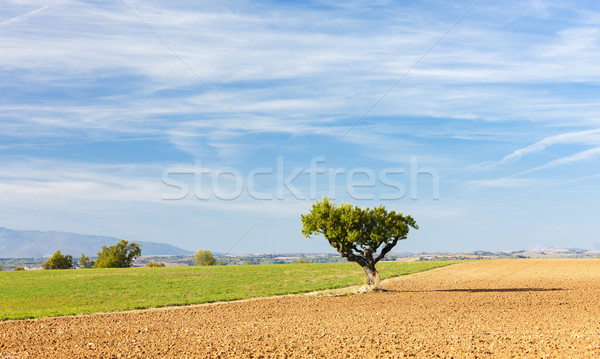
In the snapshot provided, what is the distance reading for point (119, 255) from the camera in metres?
118

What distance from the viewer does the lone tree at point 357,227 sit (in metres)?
38.1

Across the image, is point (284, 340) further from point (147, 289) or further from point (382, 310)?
point (147, 289)

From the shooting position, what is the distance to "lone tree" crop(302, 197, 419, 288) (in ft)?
125

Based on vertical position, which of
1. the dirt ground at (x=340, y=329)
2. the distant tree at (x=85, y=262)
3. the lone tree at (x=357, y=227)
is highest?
the lone tree at (x=357, y=227)

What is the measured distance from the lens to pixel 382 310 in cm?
2741

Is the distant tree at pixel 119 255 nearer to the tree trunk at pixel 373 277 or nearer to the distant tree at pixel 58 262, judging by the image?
the distant tree at pixel 58 262

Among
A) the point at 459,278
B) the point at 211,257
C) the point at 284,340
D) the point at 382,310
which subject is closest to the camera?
the point at 284,340

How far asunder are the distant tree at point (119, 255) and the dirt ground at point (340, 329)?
91545 millimetres

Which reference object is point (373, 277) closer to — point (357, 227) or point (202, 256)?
point (357, 227)

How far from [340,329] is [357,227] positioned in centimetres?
1838

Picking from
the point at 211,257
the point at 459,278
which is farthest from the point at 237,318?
the point at 211,257

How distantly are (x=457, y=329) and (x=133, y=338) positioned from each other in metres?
13.7

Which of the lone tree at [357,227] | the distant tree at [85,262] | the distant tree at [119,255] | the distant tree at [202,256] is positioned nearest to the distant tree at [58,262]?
the distant tree at [119,255]

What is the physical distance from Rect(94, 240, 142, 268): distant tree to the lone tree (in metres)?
90.1
